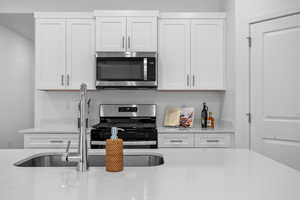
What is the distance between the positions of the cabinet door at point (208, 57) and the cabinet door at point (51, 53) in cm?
163

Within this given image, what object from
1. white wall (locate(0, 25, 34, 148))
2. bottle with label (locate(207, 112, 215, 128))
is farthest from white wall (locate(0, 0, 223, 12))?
white wall (locate(0, 25, 34, 148))

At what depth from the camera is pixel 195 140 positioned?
2930 mm

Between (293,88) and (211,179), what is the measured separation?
6.65 ft

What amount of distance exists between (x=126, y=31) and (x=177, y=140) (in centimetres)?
145

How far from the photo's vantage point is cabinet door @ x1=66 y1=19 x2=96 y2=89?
3193mm

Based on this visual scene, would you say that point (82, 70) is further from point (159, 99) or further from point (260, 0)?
point (260, 0)

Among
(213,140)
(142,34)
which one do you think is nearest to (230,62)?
(213,140)

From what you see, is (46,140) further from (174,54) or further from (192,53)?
(192,53)

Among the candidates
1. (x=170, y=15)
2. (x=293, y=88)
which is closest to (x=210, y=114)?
(x=293, y=88)

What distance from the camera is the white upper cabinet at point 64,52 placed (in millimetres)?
3178

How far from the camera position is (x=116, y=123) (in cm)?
329

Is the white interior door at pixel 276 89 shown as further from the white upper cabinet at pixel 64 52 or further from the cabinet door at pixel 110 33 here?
the white upper cabinet at pixel 64 52

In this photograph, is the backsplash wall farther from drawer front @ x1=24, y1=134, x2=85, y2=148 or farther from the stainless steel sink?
the stainless steel sink

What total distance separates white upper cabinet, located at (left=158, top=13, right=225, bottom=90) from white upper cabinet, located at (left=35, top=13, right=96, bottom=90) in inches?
35.3
